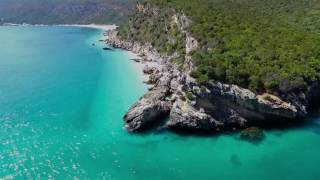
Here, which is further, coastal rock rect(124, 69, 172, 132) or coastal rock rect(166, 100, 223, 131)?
coastal rock rect(124, 69, 172, 132)

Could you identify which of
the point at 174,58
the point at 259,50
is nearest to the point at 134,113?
the point at 259,50

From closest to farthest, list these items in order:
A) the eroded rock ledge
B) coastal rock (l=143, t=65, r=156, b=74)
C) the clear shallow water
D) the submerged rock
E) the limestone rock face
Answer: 1. the clear shallow water
2. the submerged rock
3. the eroded rock ledge
4. the limestone rock face
5. coastal rock (l=143, t=65, r=156, b=74)

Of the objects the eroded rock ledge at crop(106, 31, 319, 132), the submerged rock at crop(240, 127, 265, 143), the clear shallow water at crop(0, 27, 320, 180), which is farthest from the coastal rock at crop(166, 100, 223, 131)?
the submerged rock at crop(240, 127, 265, 143)

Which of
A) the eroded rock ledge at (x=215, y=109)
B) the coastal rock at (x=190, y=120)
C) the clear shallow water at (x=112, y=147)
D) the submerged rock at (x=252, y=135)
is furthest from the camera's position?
the eroded rock ledge at (x=215, y=109)

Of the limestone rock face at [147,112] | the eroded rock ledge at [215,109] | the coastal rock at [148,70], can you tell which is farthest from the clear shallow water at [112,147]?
the coastal rock at [148,70]

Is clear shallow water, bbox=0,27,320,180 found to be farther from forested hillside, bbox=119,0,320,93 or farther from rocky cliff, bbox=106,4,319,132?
forested hillside, bbox=119,0,320,93

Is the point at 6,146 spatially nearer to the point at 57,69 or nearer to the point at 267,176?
the point at 267,176

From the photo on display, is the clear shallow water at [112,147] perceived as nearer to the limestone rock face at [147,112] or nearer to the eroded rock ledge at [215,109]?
the limestone rock face at [147,112]
